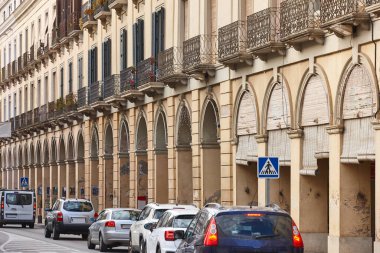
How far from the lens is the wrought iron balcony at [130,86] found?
152 feet

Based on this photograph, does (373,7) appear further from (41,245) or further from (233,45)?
(41,245)

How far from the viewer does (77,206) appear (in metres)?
44.3

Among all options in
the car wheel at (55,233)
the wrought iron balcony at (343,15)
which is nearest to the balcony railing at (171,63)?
the car wheel at (55,233)

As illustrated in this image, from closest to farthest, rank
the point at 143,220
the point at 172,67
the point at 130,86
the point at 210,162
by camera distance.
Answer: the point at 143,220, the point at 210,162, the point at 172,67, the point at 130,86

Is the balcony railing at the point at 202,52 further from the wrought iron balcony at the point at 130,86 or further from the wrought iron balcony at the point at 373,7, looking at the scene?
the wrought iron balcony at the point at 373,7

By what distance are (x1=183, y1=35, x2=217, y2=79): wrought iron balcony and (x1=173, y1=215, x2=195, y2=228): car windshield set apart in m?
12.1

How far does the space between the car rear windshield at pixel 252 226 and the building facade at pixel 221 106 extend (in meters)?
7.24

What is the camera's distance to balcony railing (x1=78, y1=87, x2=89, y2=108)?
55.9 m

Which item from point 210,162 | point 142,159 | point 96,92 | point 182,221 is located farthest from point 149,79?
point 182,221

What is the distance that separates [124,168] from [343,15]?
26.4m

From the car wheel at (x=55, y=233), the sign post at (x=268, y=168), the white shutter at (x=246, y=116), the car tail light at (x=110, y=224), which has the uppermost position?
Answer: the white shutter at (x=246, y=116)

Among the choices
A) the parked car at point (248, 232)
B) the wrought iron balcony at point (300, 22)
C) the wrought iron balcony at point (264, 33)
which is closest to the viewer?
the parked car at point (248, 232)

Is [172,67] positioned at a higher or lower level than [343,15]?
lower

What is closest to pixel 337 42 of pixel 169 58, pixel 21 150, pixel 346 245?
pixel 346 245
